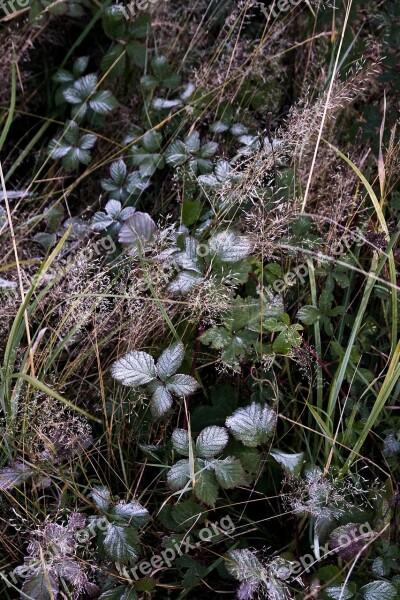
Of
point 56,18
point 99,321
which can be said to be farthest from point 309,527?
point 56,18

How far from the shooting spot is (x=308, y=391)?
1.82 metres

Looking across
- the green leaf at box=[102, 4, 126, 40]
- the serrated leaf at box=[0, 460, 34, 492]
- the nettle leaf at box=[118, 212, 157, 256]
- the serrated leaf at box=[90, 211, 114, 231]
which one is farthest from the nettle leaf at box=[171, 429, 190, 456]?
the green leaf at box=[102, 4, 126, 40]

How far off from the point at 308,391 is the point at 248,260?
38 centimetres

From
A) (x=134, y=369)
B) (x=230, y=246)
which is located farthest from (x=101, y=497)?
(x=230, y=246)

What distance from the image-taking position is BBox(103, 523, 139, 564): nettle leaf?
1513 millimetres

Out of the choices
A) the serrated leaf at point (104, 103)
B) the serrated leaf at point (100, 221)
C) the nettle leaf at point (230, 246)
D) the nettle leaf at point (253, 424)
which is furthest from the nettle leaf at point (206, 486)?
the serrated leaf at point (104, 103)

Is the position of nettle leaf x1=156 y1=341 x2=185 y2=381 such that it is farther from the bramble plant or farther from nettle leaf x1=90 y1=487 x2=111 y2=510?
nettle leaf x1=90 y1=487 x2=111 y2=510

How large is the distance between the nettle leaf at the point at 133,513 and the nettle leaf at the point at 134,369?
278 millimetres

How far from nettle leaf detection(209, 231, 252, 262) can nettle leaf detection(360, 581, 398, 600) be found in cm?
80

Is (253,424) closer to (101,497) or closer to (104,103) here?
(101,497)

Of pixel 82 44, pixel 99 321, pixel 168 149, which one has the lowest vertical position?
pixel 99 321

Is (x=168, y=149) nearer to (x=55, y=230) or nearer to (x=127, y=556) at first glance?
(x=55, y=230)

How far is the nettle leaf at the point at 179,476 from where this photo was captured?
1542 mm

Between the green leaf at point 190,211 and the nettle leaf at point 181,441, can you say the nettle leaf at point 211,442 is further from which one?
the green leaf at point 190,211
